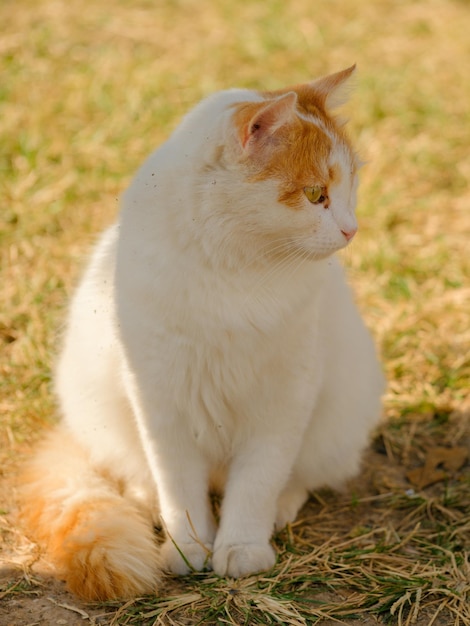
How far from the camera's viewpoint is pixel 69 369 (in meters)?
2.54

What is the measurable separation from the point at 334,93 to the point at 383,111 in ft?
9.88

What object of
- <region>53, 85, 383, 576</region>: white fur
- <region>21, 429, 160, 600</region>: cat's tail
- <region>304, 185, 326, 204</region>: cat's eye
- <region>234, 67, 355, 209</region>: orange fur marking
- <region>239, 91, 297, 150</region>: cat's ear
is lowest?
<region>21, 429, 160, 600</region>: cat's tail

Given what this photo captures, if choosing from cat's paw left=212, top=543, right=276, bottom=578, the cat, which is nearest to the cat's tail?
the cat

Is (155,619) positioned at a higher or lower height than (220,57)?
lower

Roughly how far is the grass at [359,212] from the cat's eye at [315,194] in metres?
1.03

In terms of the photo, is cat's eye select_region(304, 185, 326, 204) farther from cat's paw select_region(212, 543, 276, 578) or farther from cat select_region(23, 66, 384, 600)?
cat's paw select_region(212, 543, 276, 578)

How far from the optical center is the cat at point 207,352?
1986mm

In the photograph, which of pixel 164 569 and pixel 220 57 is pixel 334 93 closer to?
pixel 164 569

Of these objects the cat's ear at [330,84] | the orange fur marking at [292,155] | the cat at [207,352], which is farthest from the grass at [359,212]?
the cat's ear at [330,84]

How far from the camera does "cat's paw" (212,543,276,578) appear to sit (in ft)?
7.47

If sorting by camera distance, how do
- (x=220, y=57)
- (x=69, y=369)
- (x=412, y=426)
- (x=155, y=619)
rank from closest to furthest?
(x=155, y=619), (x=69, y=369), (x=412, y=426), (x=220, y=57)

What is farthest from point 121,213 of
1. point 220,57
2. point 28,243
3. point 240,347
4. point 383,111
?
point 220,57

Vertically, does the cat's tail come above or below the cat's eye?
below

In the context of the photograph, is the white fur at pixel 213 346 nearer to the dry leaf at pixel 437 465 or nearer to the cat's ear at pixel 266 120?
the cat's ear at pixel 266 120
